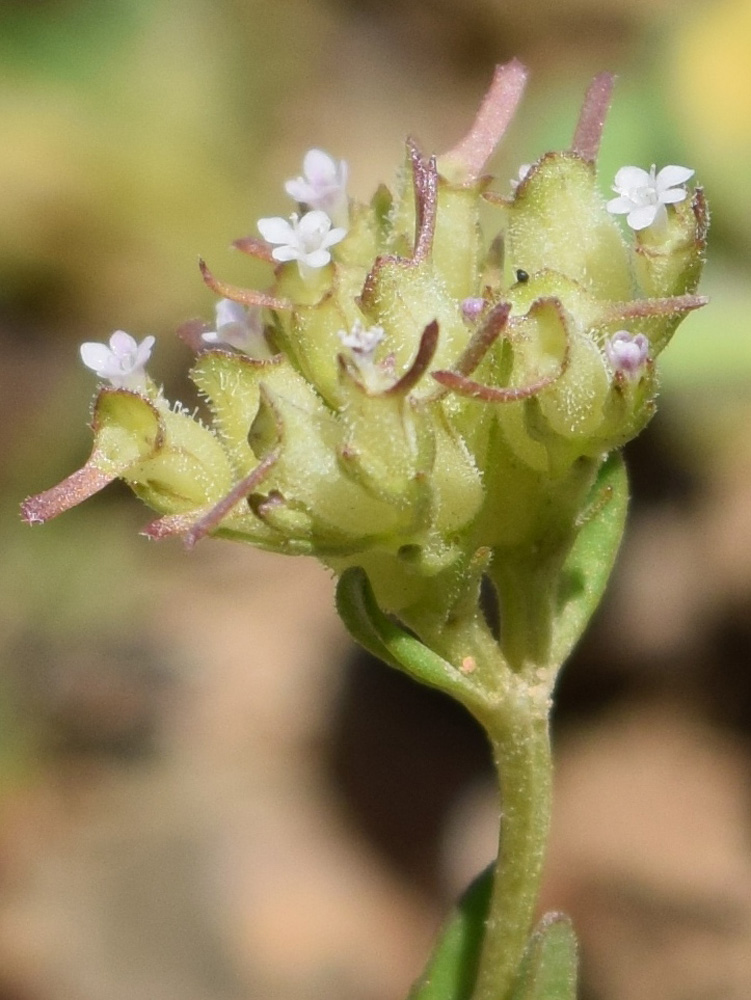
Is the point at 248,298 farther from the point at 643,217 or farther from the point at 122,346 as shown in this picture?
the point at 643,217

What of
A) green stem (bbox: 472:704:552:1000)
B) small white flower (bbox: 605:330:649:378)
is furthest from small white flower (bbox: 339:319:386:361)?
green stem (bbox: 472:704:552:1000)

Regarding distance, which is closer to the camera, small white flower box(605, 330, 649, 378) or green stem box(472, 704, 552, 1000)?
small white flower box(605, 330, 649, 378)

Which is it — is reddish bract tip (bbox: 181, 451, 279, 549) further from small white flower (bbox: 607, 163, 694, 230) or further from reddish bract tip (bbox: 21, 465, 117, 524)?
small white flower (bbox: 607, 163, 694, 230)

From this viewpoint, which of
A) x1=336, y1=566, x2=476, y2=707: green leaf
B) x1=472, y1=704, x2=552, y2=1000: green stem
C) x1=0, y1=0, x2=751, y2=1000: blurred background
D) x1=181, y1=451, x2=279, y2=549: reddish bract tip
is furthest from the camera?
x1=0, y1=0, x2=751, y2=1000: blurred background

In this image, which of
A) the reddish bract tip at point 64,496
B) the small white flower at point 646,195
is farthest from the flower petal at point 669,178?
the reddish bract tip at point 64,496

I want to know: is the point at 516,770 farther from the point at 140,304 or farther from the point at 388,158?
the point at 388,158

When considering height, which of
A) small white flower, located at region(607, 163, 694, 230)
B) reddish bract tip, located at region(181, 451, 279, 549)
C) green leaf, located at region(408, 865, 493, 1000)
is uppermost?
small white flower, located at region(607, 163, 694, 230)

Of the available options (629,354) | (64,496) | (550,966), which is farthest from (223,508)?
(550,966)

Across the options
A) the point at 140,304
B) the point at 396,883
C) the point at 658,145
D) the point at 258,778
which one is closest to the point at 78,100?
the point at 140,304
